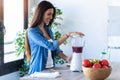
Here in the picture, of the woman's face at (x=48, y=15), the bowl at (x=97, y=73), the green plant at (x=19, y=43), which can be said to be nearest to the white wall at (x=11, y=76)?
the green plant at (x=19, y=43)

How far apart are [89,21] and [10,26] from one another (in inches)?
49.7

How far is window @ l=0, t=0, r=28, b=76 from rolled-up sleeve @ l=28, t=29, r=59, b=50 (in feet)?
5.28

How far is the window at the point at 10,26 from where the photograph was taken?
438cm

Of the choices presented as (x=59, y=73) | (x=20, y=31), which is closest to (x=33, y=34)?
(x=59, y=73)

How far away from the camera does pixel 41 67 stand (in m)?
2.83

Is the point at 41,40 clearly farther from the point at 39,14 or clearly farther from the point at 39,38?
the point at 39,14

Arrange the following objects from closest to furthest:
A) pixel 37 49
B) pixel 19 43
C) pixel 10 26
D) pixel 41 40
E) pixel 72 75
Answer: pixel 72 75 < pixel 41 40 < pixel 37 49 < pixel 19 43 < pixel 10 26

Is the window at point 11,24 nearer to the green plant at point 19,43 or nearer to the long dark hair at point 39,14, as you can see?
the green plant at point 19,43

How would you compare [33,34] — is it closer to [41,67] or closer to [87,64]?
[41,67]

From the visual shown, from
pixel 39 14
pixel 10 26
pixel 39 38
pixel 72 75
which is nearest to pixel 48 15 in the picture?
pixel 39 14

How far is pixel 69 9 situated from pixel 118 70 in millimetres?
2327

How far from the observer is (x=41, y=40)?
2.72 metres

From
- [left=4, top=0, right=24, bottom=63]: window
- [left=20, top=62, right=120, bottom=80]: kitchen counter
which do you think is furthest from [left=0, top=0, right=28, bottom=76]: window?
[left=20, top=62, right=120, bottom=80]: kitchen counter

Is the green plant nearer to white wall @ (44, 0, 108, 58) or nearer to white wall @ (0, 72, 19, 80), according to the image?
white wall @ (0, 72, 19, 80)
